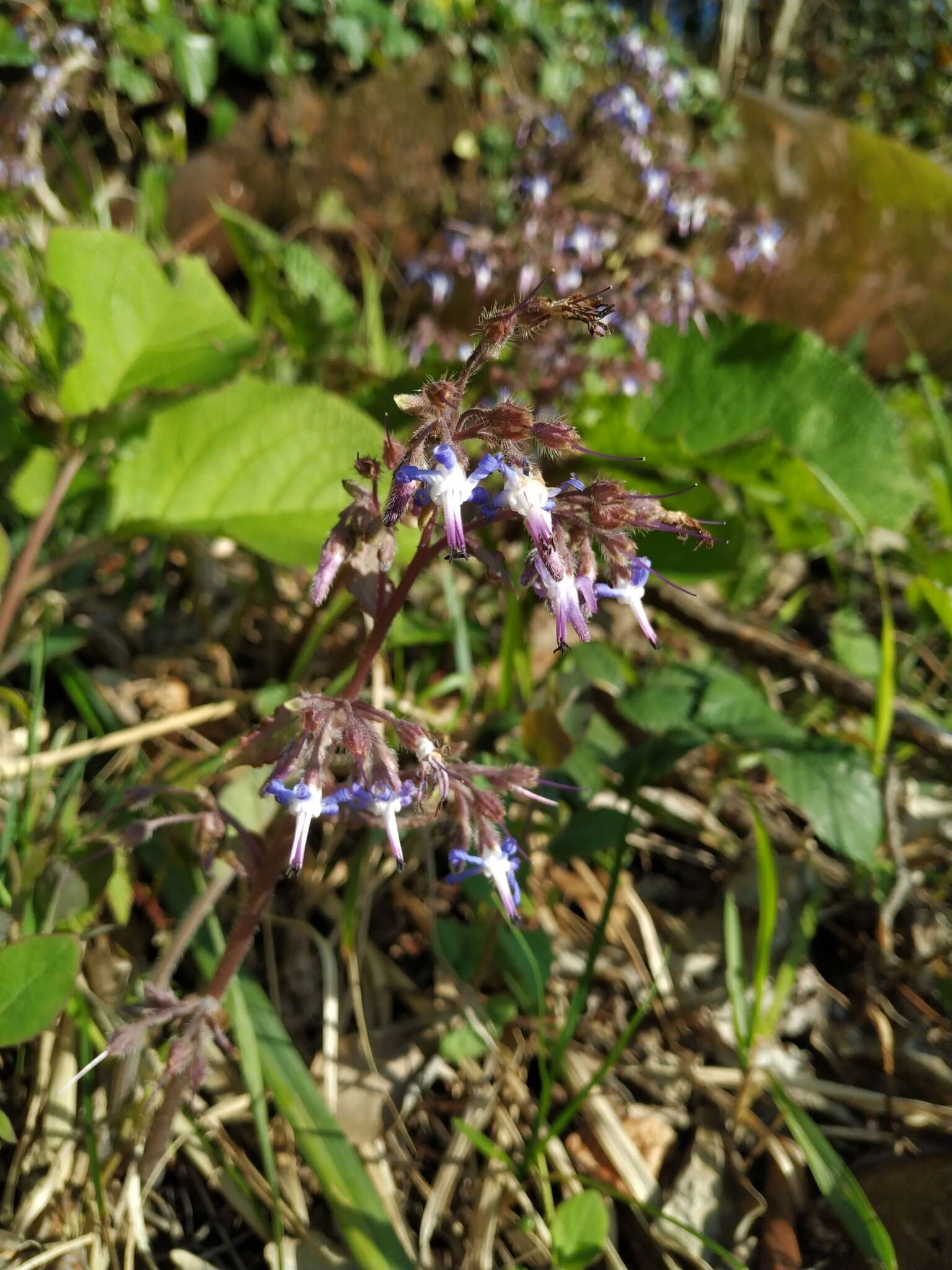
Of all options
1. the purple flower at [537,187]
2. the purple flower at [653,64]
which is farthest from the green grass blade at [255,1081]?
the purple flower at [653,64]

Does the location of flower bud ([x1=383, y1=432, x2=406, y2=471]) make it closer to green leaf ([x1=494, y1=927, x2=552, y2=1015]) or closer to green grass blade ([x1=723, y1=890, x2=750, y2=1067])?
green leaf ([x1=494, y1=927, x2=552, y2=1015])

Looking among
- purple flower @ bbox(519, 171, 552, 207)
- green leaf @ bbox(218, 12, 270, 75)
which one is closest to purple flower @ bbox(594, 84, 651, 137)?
purple flower @ bbox(519, 171, 552, 207)

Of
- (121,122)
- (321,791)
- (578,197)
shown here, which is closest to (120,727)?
(321,791)

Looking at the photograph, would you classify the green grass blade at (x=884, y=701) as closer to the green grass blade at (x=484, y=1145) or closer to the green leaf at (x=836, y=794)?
the green leaf at (x=836, y=794)

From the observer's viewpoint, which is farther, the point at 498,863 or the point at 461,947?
the point at 461,947

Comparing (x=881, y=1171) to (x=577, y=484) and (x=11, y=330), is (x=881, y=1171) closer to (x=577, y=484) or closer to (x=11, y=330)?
(x=577, y=484)

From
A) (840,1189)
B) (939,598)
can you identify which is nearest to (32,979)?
(840,1189)

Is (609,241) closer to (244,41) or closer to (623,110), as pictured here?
(623,110)
